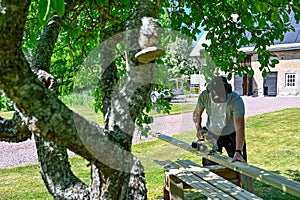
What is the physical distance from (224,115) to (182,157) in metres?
Result: 3.70

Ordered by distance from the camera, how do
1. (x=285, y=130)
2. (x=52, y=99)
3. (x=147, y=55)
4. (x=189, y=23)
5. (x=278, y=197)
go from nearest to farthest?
(x=52, y=99)
(x=147, y=55)
(x=189, y=23)
(x=278, y=197)
(x=285, y=130)

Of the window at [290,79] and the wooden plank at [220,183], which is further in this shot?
the window at [290,79]

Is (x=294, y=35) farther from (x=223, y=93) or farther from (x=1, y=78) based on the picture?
(x=1, y=78)

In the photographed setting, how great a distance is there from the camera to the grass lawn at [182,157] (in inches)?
216

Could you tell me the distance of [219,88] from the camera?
400 cm

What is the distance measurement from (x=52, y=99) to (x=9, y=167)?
22.5 ft

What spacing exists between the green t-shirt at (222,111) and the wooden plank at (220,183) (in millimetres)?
545

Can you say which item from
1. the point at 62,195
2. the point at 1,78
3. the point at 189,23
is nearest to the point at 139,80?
the point at 1,78

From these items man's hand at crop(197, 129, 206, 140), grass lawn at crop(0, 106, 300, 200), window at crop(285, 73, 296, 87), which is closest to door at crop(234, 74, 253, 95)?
window at crop(285, 73, 296, 87)

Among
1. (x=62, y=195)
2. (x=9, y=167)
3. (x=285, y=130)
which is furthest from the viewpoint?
(x=285, y=130)

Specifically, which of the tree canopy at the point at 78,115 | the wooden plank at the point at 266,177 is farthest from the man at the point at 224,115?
the tree canopy at the point at 78,115

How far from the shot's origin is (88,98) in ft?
13.9

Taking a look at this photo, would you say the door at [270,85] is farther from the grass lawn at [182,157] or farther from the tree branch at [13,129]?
the tree branch at [13,129]

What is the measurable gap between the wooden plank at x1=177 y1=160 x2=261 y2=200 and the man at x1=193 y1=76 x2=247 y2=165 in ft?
0.89
